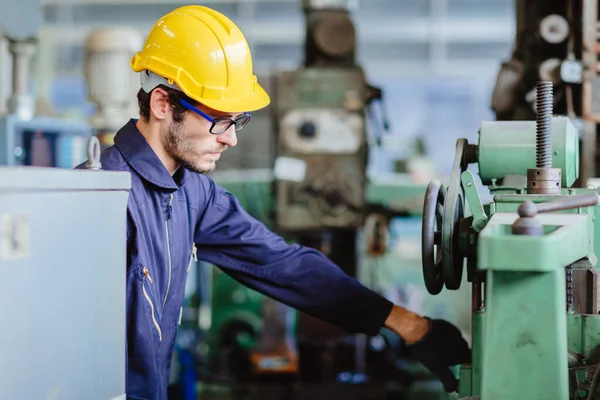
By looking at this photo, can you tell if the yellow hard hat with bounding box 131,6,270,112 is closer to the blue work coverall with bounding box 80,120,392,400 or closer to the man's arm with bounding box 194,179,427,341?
the blue work coverall with bounding box 80,120,392,400

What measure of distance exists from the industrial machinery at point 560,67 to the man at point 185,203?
3.09 ft

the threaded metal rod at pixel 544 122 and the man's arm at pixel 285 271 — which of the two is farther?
the man's arm at pixel 285 271

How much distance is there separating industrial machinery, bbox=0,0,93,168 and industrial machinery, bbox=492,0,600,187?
175 cm

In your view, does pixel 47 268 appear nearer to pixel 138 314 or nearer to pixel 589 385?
pixel 138 314

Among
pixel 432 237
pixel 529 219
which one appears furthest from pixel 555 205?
pixel 432 237

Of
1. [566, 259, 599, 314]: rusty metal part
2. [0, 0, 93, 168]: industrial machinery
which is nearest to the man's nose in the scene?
[566, 259, 599, 314]: rusty metal part

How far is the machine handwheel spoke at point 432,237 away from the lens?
140 centimetres

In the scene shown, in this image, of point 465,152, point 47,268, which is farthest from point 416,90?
point 47,268

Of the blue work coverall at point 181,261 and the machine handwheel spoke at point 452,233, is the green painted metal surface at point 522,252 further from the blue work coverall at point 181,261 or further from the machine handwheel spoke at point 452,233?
the blue work coverall at point 181,261

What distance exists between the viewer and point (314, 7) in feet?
10.9

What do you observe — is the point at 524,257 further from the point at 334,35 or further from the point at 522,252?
the point at 334,35

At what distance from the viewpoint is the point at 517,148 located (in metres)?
1.49

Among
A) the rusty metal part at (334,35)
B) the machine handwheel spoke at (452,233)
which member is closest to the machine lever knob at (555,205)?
the machine handwheel spoke at (452,233)

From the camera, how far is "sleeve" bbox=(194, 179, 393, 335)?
1.78m
